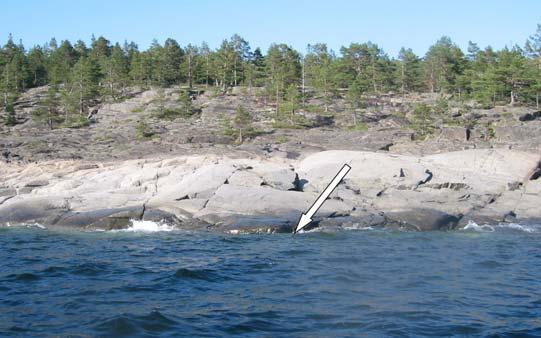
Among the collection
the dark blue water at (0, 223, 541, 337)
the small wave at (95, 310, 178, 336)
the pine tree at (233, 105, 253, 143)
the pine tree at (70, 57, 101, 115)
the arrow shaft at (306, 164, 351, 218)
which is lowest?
the dark blue water at (0, 223, 541, 337)

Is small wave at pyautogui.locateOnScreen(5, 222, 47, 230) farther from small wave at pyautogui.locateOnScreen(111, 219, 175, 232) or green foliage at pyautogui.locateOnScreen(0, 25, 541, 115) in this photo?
green foliage at pyautogui.locateOnScreen(0, 25, 541, 115)

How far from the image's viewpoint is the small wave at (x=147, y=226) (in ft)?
87.1

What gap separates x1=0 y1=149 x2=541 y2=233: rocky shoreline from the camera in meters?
27.3

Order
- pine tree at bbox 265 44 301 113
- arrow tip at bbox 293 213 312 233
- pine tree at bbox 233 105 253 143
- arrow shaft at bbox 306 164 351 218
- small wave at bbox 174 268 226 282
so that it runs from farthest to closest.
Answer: pine tree at bbox 265 44 301 113 → pine tree at bbox 233 105 253 143 → arrow shaft at bbox 306 164 351 218 → arrow tip at bbox 293 213 312 233 → small wave at bbox 174 268 226 282

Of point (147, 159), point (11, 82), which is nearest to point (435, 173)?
point (147, 159)

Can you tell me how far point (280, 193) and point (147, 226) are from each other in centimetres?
658

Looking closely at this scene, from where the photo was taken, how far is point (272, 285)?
15.8 metres

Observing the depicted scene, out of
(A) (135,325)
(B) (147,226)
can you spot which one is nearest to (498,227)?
(B) (147,226)

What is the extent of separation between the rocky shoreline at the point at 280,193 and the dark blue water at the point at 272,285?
271 centimetres

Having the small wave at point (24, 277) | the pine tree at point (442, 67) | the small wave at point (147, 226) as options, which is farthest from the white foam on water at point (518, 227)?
the pine tree at point (442, 67)

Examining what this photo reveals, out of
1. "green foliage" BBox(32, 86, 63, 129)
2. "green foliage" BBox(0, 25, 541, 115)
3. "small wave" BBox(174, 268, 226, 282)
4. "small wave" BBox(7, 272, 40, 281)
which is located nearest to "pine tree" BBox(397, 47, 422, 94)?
"green foliage" BBox(0, 25, 541, 115)

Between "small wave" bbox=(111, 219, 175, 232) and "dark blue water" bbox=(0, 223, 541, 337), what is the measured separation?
74.3 inches

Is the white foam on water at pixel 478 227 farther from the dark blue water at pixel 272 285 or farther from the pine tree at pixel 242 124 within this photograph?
the pine tree at pixel 242 124

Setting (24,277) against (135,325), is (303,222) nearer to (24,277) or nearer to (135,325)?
(24,277)
